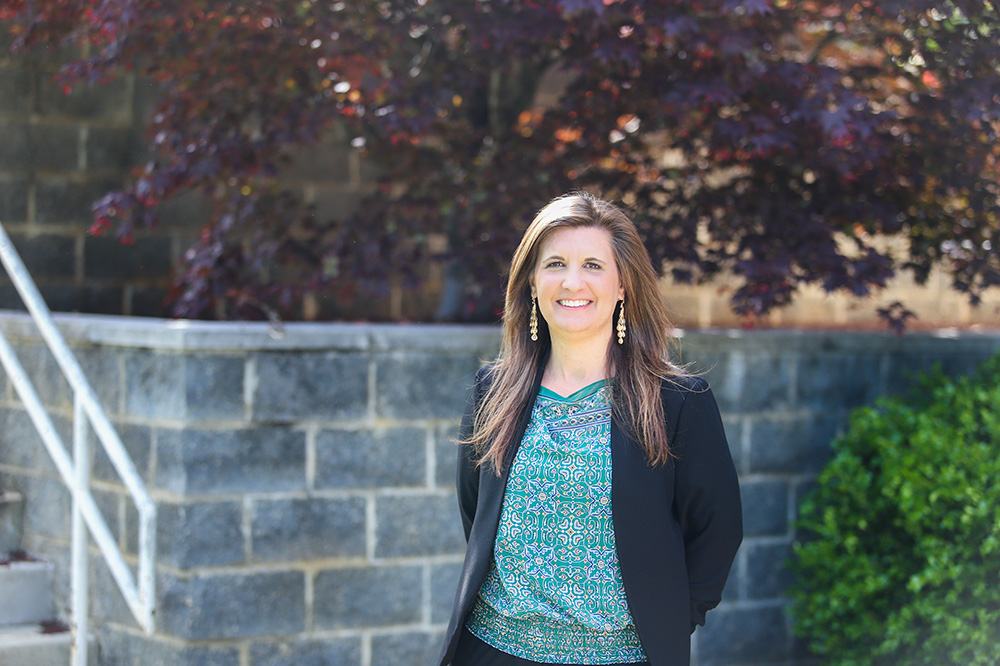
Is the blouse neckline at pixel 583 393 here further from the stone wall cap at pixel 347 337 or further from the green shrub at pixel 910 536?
the green shrub at pixel 910 536

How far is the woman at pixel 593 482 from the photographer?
2.19m

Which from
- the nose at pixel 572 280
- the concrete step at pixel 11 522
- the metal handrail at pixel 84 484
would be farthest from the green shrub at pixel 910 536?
the concrete step at pixel 11 522

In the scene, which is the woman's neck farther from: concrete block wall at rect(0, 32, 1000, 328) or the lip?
concrete block wall at rect(0, 32, 1000, 328)

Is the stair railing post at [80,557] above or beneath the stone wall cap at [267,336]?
beneath

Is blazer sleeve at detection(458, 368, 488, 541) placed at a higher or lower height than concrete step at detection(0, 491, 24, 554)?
higher

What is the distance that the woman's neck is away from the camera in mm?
2369

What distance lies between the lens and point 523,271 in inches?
97.0

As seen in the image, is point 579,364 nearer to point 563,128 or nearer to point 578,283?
point 578,283

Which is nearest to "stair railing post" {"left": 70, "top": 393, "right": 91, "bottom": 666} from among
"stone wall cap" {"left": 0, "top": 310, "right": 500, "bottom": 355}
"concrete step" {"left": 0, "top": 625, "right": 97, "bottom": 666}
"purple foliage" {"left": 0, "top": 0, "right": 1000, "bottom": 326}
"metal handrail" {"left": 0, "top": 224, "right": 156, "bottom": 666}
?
"metal handrail" {"left": 0, "top": 224, "right": 156, "bottom": 666}

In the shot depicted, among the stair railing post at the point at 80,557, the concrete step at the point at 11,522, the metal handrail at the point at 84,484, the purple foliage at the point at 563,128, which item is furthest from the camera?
the concrete step at the point at 11,522

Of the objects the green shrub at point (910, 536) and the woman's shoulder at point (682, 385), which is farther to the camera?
the green shrub at point (910, 536)

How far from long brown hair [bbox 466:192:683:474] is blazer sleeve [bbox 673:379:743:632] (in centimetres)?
6

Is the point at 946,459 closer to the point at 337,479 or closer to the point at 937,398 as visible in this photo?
the point at 937,398

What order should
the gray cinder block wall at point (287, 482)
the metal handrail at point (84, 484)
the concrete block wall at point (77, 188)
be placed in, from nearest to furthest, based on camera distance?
the metal handrail at point (84, 484), the gray cinder block wall at point (287, 482), the concrete block wall at point (77, 188)
